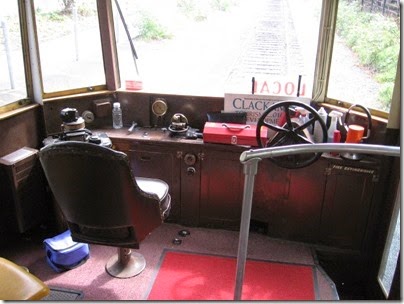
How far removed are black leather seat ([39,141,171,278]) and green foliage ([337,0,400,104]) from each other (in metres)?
1.70

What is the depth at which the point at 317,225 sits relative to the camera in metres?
2.93

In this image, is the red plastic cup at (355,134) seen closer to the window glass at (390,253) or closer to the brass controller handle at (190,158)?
the window glass at (390,253)

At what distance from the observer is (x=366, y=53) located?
2742 millimetres

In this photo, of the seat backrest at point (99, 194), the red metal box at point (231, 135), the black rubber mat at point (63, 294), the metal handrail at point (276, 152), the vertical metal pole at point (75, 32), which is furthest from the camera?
the vertical metal pole at point (75, 32)

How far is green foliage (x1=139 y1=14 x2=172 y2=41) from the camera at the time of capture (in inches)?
125

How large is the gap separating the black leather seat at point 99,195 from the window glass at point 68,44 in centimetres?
119

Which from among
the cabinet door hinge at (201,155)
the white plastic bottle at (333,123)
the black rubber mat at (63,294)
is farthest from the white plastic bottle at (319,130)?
the black rubber mat at (63,294)

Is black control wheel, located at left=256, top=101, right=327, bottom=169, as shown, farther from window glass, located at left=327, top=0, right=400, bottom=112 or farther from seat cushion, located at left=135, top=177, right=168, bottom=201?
seat cushion, located at left=135, top=177, right=168, bottom=201

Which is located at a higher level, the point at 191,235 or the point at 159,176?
the point at 159,176

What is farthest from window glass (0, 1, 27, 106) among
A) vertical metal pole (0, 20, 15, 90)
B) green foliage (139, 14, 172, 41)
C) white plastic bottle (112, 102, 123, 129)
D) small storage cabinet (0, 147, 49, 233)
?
green foliage (139, 14, 172, 41)

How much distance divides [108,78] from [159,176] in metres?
0.93

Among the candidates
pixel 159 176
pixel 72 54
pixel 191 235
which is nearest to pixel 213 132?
pixel 159 176

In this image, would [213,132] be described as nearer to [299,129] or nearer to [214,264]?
Result: [299,129]

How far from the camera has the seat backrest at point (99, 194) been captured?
191 centimetres
